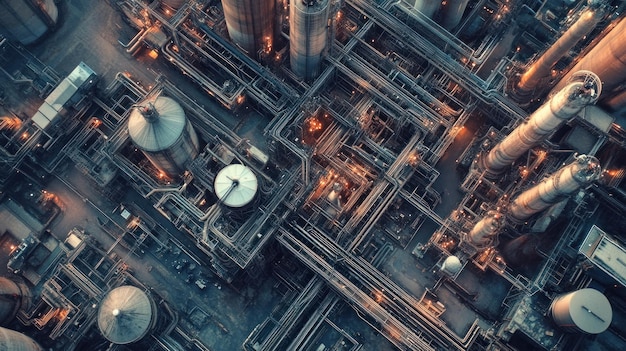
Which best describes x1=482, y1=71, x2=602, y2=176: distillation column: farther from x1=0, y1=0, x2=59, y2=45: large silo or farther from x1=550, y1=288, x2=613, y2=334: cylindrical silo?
x1=0, y1=0, x2=59, y2=45: large silo

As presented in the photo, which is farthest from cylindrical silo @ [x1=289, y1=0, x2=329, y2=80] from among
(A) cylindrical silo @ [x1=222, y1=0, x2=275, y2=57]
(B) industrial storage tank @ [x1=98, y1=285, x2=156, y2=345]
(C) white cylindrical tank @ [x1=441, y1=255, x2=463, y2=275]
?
(B) industrial storage tank @ [x1=98, y1=285, x2=156, y2=345]

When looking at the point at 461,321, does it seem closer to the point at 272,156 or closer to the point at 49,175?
the point at 272,156

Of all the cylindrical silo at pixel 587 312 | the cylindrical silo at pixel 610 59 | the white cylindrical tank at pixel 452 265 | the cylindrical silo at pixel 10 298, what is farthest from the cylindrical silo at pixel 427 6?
the cylindrical silo at pixel 10 298

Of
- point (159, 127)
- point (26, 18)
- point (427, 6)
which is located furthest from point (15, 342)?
point (427, 6)

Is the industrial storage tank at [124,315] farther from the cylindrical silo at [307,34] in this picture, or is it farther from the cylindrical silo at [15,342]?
the cylindrical silo at [307,34]

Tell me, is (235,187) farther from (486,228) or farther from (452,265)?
(486,228)
